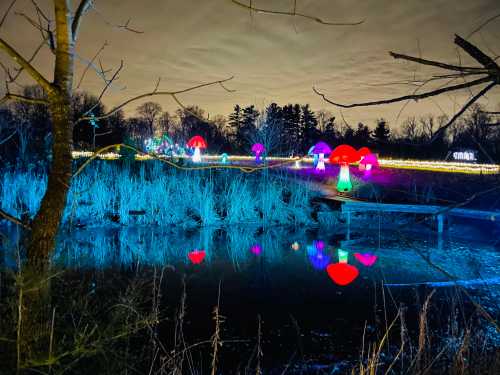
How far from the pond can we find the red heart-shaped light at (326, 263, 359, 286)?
0.6 inches

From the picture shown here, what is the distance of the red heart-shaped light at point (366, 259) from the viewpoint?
24.1ft

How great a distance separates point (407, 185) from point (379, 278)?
10.1 meters

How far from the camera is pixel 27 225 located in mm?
1803

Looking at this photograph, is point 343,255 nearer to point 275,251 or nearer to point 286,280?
point 275,251

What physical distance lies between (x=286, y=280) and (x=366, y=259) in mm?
2044

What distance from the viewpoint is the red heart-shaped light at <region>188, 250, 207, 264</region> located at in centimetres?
732

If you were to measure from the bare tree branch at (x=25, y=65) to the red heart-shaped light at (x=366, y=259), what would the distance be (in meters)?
6.33

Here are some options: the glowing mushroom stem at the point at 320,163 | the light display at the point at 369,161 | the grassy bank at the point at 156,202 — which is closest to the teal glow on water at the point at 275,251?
the grassy bank at the point at 156,202

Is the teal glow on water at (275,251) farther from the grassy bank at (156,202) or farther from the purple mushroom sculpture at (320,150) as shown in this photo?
the purple mushroom sculpture at (320,150)

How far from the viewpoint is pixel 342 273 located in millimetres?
6688

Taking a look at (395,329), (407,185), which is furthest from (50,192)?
(407,185)

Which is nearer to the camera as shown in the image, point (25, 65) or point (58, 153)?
point (25, 65)

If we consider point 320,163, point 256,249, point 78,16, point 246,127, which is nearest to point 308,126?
point 246,127

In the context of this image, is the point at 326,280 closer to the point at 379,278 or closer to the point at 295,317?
the point at 379,278
